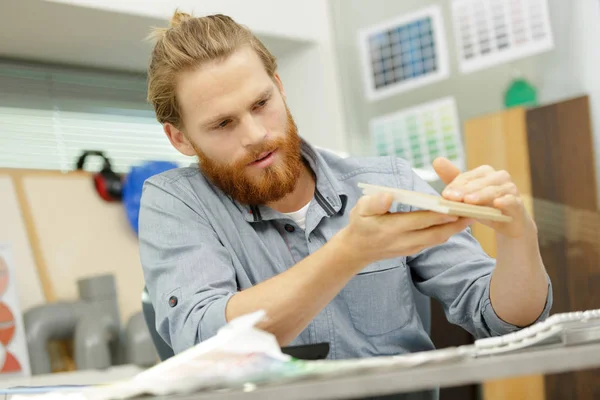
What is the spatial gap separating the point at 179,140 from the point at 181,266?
1.46 feet

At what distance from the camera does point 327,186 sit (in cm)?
146

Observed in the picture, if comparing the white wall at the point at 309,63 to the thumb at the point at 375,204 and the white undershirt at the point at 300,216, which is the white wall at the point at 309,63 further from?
the thumb at the point at 375,204

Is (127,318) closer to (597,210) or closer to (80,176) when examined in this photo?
(80,176)

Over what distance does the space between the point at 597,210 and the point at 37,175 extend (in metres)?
1.94

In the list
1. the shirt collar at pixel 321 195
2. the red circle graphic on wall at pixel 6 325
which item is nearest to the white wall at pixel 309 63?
the red circle graphic on wall at pixel 6 325

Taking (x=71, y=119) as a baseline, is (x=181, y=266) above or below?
below

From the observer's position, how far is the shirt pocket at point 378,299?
4.43 feet

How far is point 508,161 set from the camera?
103 inches

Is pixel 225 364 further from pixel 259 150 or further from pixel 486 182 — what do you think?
pixel 259 150

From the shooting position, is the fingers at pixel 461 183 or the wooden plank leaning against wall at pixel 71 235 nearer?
the fingers at pixel 461 183

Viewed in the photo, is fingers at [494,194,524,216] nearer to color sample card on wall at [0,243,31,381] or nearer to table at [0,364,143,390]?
table at [0,364,143,390]

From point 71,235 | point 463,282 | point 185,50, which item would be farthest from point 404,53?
point 463,282

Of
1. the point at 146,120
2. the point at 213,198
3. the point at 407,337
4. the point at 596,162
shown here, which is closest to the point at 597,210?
the point at 596,162

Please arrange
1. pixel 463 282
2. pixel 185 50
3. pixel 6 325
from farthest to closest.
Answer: pixel 6 325 → pixel 185 50 → pixel 463 282
